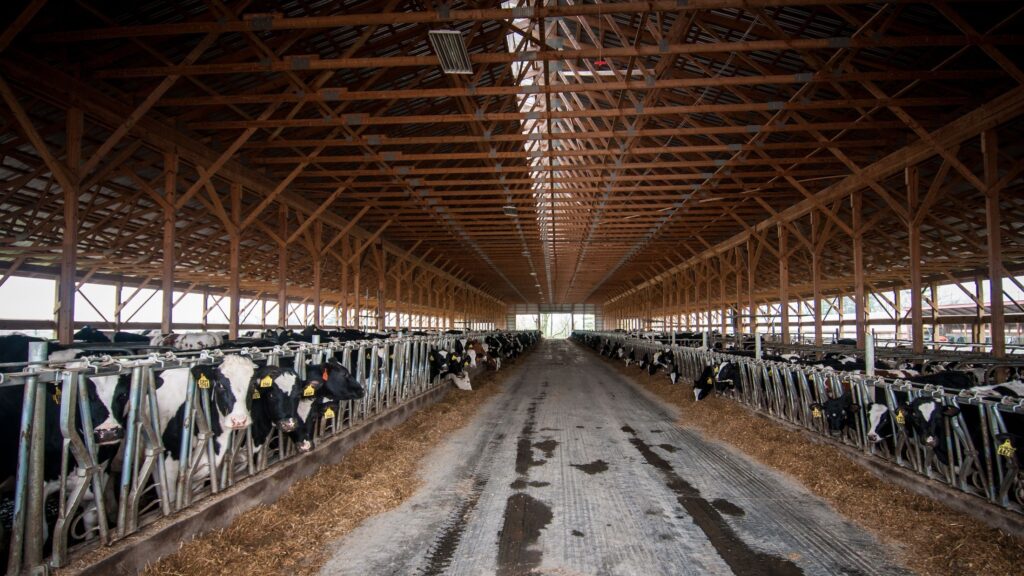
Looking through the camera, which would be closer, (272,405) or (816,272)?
(272,405)

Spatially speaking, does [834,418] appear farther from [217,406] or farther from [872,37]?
[217,406]

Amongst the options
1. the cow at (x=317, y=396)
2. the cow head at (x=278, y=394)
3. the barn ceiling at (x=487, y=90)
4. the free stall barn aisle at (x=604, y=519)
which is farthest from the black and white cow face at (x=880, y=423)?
the cow head at (x=278, y=394)

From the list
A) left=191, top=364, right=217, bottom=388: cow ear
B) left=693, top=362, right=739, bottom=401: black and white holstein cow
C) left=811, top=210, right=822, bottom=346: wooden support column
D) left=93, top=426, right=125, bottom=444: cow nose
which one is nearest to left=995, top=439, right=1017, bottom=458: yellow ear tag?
left=191, top=364, right=217, bottom=388: cow ear

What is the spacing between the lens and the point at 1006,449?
205 inches

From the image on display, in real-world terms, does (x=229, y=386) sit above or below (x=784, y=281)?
below

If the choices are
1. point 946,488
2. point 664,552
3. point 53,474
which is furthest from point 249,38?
point 946,488

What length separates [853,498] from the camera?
637 centimetres

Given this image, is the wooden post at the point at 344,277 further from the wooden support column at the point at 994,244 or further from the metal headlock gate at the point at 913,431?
the wooden support column at the point at 994,244

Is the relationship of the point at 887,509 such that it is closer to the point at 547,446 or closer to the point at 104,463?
the point at 547,446

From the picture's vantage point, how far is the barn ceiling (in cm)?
860

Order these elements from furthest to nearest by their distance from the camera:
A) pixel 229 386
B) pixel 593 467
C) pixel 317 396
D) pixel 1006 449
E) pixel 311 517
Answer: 1. pixel 593 467
2. pixel 317 396
3. pixel 229 386
4. pixel 311 517
5. pixel 1006 449

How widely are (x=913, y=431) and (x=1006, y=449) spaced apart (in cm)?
165

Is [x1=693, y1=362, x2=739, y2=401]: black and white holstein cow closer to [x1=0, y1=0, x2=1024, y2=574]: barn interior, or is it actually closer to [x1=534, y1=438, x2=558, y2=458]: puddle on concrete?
[x1=0, y1=0, x2=1024, y2=574]: barn interior

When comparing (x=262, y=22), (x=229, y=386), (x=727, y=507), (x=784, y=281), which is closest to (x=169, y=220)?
(x=262, y=22)
